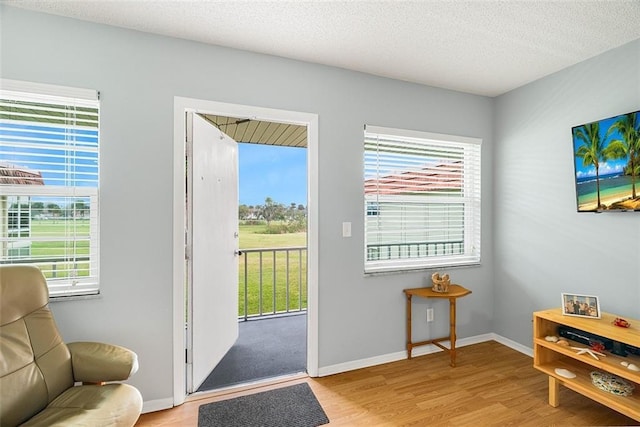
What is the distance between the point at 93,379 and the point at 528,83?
13.5 ft

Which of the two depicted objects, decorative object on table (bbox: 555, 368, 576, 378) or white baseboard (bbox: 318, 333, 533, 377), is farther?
white baseboard (bbox: 318, 333, 533, 377)

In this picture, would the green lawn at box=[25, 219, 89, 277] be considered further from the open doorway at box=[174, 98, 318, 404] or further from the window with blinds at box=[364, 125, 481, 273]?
the window with blinds at box=[364, 125, 481, 273]

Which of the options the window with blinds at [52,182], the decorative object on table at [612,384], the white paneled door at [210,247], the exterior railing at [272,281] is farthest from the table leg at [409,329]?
the window with blinds at [52,182]

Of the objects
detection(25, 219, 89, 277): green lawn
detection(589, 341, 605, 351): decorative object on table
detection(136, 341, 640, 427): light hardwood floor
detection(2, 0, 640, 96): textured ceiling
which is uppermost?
detection(2, 0, 640, 96): textured ceiling

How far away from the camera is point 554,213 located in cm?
266

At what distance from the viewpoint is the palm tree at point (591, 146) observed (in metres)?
2.27

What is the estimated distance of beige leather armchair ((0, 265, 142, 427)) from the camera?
1.37 meters

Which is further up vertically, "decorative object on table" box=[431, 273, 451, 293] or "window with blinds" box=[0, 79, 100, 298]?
"window with blinds" box=[0, 79, 100, 298]

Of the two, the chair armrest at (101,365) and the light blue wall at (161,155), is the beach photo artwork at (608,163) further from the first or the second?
the chair armrest at (101,365)

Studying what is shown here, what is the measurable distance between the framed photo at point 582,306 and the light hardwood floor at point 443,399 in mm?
641

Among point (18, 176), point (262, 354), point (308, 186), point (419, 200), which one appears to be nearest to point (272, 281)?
point (262, 354)

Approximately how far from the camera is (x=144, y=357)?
2021mm

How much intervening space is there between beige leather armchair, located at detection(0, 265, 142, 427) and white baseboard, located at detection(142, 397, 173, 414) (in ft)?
1.62

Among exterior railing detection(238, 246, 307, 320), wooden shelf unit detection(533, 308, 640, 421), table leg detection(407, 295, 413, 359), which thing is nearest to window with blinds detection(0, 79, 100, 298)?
exterior railing detection(238, 246, 307, 320)
